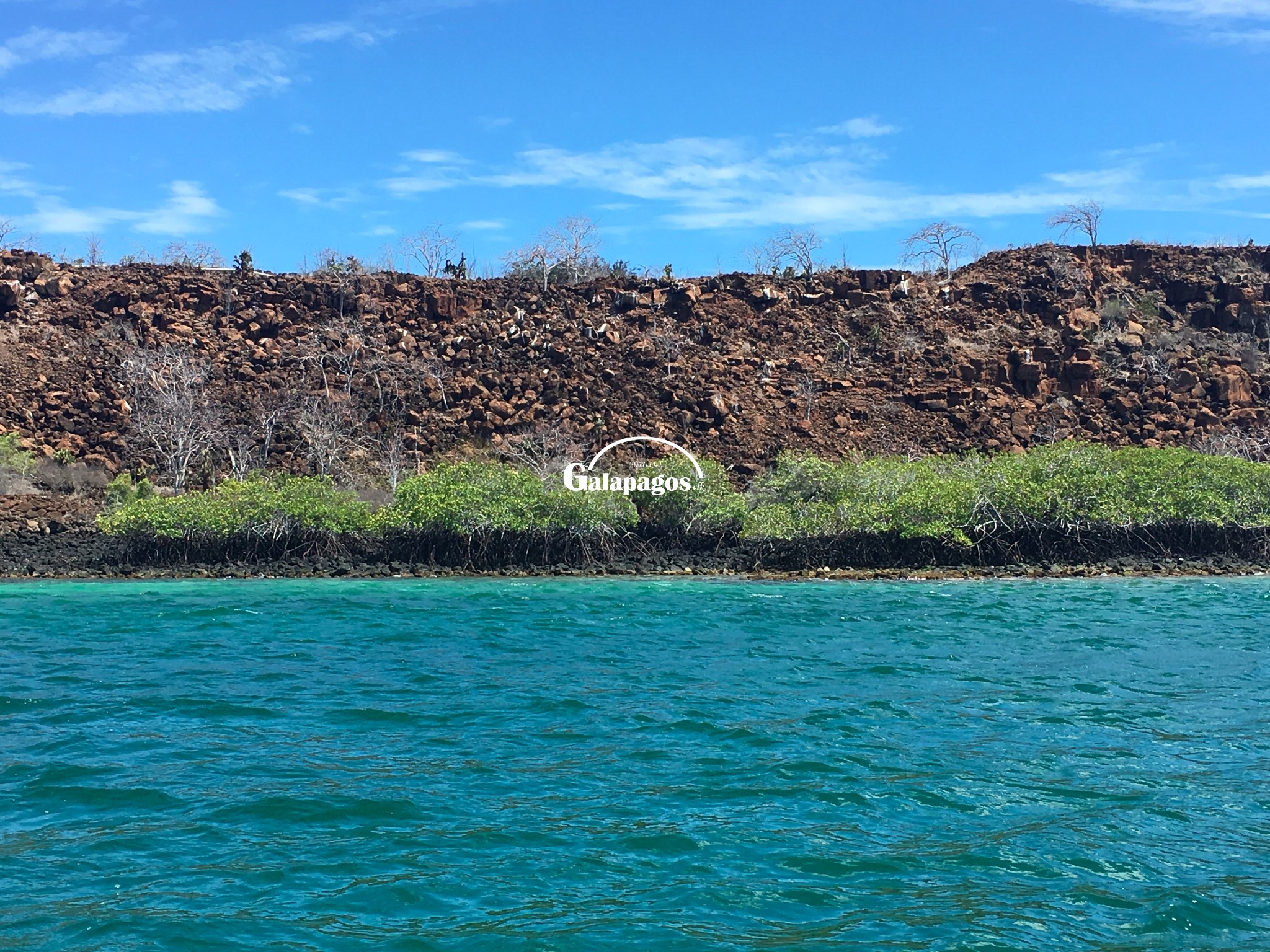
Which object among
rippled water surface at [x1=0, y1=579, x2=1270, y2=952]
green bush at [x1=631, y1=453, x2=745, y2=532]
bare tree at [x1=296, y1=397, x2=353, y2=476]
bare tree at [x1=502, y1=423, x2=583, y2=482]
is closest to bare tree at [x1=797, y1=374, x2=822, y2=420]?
bare tree at [x1=502, y1=423, x2=583, y2=482]

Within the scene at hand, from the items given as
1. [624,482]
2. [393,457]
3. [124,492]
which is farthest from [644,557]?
[124,492]

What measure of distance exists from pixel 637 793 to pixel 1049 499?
1115 inches

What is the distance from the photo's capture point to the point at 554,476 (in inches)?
1629

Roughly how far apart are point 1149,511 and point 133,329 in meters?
45.5

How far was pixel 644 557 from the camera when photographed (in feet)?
127

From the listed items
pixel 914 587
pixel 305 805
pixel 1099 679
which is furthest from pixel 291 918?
pixel 914 587

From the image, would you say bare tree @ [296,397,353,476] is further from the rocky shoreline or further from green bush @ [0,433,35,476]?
green bush @ [0,433,35,476]

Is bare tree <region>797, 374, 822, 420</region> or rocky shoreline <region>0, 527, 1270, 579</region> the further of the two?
bare tree <region>797, 374, 822, 420</region>

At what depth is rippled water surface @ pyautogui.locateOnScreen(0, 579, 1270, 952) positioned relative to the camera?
829cm

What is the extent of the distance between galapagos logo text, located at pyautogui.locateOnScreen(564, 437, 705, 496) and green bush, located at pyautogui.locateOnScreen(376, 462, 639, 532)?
113cm

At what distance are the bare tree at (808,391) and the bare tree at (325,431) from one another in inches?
818

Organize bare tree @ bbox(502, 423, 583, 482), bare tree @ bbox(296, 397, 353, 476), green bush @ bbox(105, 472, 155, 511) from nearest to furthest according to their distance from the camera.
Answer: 1. green bush @ bbox(105, 472, 155, 511)
2. bare tree @ bbox(502, 423, 583, 482)
3. bare tree @ bbox(296, 397, 353, 476)

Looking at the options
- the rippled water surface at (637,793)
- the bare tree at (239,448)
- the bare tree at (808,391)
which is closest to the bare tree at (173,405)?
the bare tree at (239,448)

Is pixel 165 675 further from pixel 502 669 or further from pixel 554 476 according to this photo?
pixel 554 476
